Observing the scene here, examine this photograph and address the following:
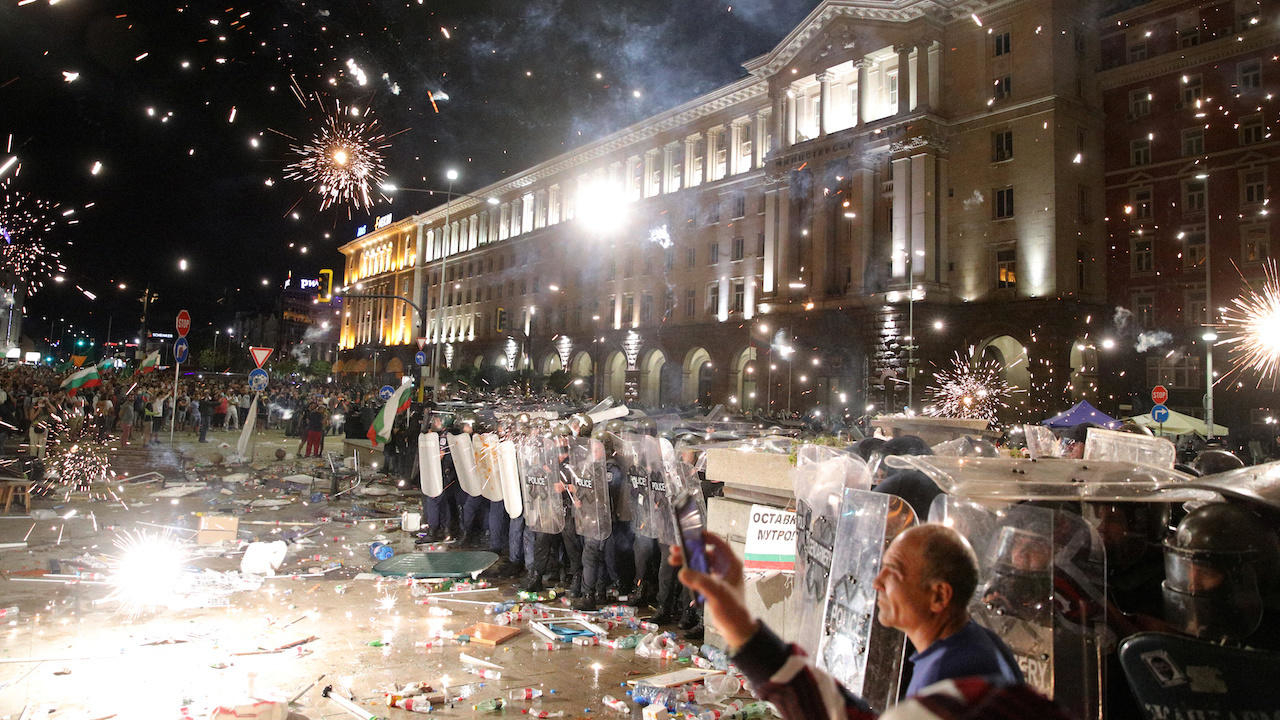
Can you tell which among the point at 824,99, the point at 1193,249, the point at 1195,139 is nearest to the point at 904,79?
the point at 824,99

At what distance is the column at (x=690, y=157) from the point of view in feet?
148

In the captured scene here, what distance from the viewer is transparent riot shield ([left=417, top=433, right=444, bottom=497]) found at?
1045 centimetres

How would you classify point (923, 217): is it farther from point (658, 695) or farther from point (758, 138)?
point (658, 695)

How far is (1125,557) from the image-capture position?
145 inches

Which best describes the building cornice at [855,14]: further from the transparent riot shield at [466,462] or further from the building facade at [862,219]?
the transparent riot shield at [466,462]

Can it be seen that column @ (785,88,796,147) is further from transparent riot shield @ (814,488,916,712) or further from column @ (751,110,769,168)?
transparent riot shield @ (814,488,916,712)

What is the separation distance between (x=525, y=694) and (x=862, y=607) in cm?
267

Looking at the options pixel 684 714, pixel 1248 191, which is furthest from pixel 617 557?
pixel 1248 191

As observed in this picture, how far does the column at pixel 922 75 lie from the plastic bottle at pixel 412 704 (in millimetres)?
33689

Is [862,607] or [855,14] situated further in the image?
[855,14]

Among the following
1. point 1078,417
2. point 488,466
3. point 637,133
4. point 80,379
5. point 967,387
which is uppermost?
point 637,133

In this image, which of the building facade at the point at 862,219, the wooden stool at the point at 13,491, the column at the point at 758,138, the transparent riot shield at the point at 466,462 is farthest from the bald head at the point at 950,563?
the column at the point at 758,138

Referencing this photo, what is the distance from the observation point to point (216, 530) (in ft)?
31.0

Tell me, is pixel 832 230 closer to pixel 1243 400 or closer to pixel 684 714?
pixel 1243 400
